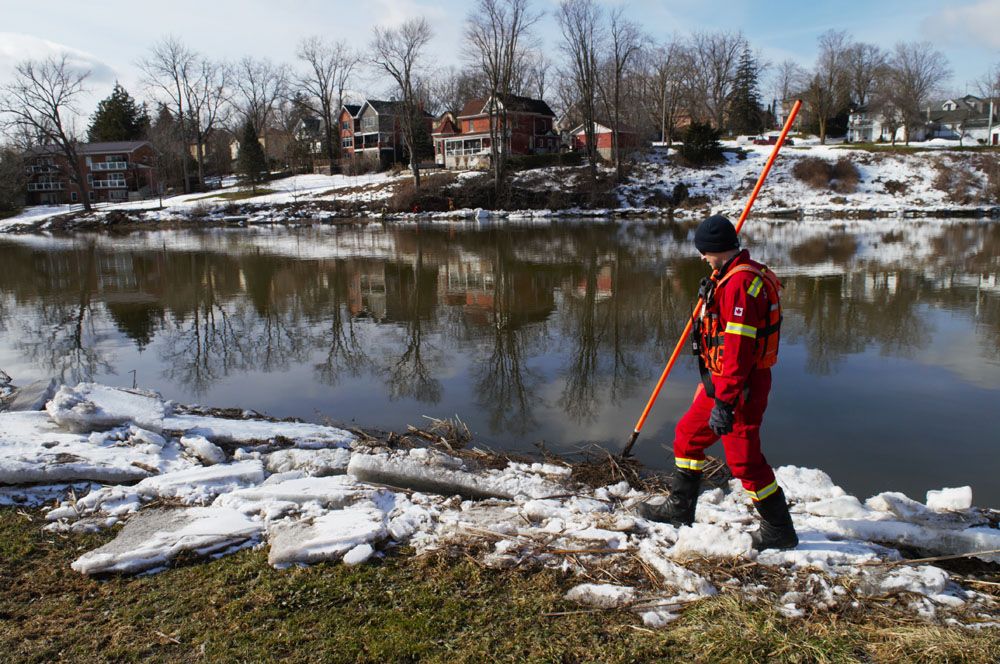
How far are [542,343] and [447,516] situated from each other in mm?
6378

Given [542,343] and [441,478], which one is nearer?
[441,478]

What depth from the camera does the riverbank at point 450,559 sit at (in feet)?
10.6

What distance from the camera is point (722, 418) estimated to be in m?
3.89

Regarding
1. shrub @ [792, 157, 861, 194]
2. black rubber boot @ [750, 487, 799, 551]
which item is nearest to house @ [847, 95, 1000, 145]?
shrub @ [792, 157, 861, 194]

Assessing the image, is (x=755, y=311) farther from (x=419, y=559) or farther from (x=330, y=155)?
(x=330, y=155)

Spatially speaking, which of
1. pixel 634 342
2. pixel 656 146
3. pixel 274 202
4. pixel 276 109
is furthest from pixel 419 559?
pixel 276 109

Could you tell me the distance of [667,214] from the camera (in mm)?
42812

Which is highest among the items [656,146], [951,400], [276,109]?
[276,109]

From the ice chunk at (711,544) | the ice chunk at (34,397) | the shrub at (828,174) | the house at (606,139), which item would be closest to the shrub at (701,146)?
the house at (606,139)

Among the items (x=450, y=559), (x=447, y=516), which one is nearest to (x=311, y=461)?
(x=447, y=516)

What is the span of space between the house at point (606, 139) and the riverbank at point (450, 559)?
177 feet

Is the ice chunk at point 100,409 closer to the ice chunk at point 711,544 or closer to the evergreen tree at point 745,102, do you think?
the ice chunk at point 711,544

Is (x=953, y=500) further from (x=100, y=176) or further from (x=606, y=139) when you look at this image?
(x=100, y=176)

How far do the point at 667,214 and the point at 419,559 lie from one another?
4129 centimetres
